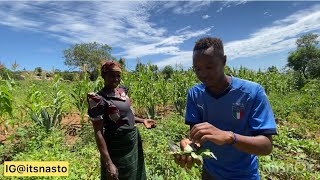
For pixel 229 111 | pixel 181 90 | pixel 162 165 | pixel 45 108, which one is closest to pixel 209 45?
pixel 229 111

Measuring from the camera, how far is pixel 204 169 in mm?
1978

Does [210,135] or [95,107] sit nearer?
[210,135]

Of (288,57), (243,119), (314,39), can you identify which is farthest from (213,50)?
(314,39)

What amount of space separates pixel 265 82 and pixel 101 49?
109 feet

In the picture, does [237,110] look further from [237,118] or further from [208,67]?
[208,67]

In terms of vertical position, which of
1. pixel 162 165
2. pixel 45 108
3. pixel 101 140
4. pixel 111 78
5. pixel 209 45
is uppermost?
pixel 209 45

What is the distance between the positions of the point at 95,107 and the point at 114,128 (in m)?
0.32

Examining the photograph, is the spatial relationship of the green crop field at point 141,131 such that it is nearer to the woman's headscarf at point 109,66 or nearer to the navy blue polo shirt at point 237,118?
the woman's headscarf at point 109,66

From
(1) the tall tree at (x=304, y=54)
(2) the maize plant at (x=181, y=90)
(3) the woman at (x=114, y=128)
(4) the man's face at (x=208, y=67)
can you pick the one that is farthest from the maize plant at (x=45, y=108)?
(1) the tall tree at (x=304, y=54)

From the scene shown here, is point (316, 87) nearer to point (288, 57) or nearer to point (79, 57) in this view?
point (288, 57)

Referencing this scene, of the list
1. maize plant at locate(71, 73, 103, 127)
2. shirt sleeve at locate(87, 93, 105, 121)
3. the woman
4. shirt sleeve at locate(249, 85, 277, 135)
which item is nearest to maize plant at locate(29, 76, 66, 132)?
maize plant at locate(71, 73, 103, 127)

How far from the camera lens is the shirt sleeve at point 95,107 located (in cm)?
316

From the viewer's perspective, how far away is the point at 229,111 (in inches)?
68.1

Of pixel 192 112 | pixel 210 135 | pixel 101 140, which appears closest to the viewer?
pixel 210 135
